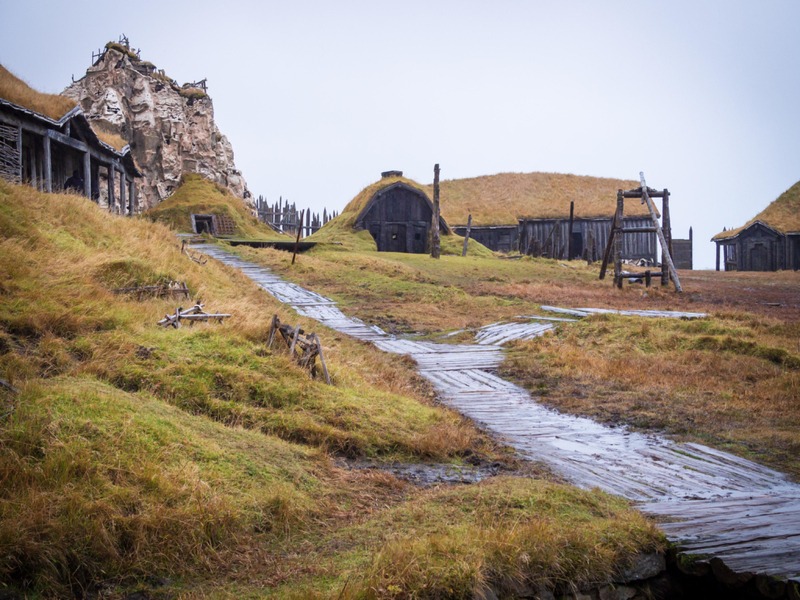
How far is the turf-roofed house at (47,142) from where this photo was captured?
18094mm

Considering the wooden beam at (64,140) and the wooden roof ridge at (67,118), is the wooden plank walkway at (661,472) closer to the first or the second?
the wooden roof ridge at (67,118)

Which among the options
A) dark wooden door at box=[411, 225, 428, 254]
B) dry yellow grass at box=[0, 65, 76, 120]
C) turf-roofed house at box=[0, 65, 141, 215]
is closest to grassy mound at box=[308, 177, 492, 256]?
dark wooden door at box=[411, 225, 428, 254]

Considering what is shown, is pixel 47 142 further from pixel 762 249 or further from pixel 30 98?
pixel 762 249

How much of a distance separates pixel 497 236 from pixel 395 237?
9535 millimetres

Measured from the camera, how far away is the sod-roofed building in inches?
1720

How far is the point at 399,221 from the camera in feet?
124

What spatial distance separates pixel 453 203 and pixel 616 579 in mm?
43886

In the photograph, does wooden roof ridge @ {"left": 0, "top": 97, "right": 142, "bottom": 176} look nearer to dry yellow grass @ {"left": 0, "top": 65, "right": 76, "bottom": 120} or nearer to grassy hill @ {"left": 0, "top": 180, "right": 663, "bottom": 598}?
dry yellow grass @ {"left": 0, "top": 65, "right": 76, "bottom": 120}

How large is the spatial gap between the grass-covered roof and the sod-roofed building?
→ 6.17m

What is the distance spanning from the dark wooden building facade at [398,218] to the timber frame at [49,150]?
1427cm

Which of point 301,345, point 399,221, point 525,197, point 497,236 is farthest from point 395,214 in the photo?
point 301,345

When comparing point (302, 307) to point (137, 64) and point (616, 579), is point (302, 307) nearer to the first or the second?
point (616, 579)

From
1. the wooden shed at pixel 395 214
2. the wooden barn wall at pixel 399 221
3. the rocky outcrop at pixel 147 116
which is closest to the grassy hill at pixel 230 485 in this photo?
the wooden shed at pixel 395 214

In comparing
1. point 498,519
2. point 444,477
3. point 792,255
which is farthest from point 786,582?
point 792,255
